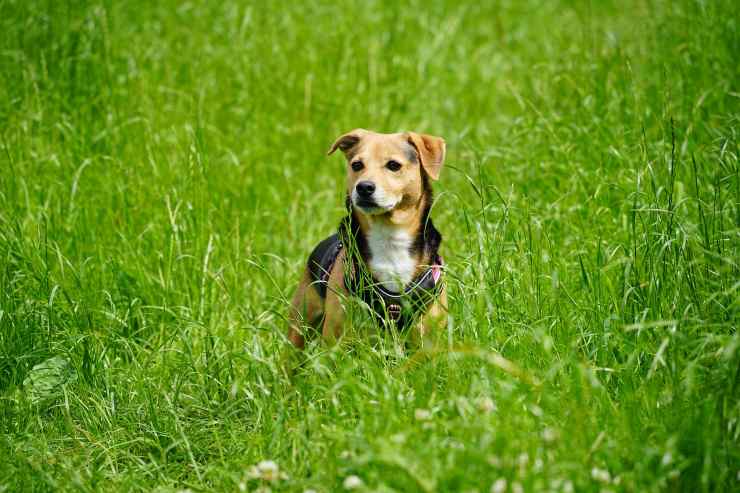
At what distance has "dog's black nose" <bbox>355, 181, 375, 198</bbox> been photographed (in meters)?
A: 3.92

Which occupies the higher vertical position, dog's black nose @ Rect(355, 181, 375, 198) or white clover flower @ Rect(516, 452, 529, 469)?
dog's black nose @ Rect(355, 181, 375, 198)

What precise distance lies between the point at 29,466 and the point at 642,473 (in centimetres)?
Answer: 212

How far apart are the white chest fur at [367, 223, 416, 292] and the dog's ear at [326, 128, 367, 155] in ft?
1.90

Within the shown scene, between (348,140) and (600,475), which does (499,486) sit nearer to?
(600,475)

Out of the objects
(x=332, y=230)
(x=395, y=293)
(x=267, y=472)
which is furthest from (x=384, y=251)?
(x=332, y=230)

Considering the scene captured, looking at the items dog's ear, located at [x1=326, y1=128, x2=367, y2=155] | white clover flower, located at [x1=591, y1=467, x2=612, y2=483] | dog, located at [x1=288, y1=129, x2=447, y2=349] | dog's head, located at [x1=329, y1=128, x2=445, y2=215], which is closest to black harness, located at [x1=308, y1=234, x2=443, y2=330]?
dog, located at [x1=288, y1=129, x2=447, y2=349]

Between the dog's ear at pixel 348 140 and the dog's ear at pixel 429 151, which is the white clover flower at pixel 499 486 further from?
the dog's ear at pixel 348 140

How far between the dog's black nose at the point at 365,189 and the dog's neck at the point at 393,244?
0.50ft

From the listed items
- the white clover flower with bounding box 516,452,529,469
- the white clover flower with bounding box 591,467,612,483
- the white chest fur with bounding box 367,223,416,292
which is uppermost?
the white chest fur with bounding box 367,223,416,292

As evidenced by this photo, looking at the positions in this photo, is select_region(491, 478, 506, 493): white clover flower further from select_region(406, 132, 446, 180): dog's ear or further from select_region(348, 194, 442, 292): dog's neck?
select_region(406, 132, 446, 180): dog's ear

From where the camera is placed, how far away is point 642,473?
2639mm

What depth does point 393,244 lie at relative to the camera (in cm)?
403

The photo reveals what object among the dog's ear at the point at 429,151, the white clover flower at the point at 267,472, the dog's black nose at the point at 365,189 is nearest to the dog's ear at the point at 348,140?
the dog's ear at the point at 429,151

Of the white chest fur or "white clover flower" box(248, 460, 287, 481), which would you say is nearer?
"white clover flower" box(248, 460, 287, 481)
